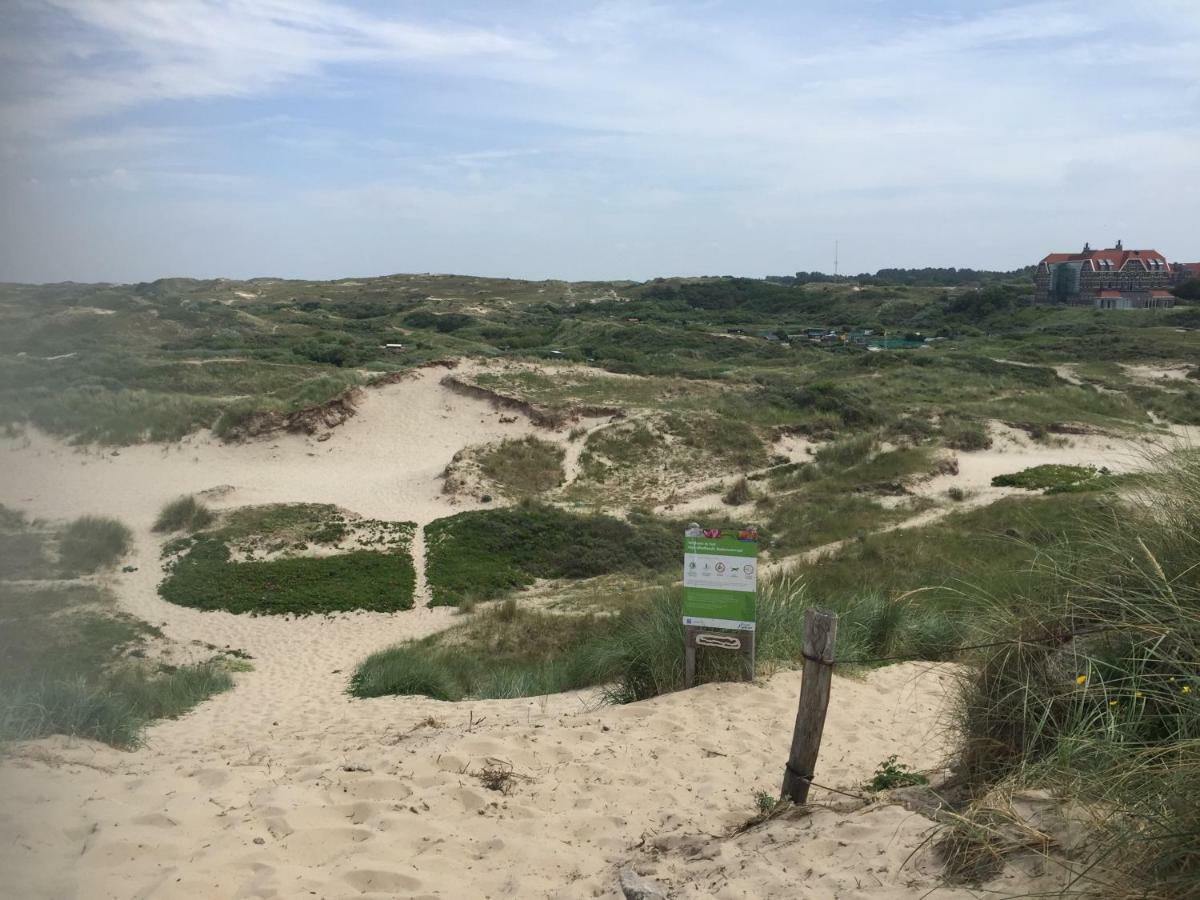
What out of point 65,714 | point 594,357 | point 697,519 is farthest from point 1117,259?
point 65,714

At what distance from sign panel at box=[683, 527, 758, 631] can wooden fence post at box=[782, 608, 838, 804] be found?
181 centimetres

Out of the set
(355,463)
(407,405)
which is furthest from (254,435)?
(407,405)

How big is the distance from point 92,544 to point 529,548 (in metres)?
8.48

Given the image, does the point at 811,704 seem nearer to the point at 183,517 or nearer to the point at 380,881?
the point at 380,881

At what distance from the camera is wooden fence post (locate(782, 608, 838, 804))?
14.9 ft

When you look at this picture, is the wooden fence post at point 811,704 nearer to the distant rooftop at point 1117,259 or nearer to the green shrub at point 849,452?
the green shrub at point 849,452

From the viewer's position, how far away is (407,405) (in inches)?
1114

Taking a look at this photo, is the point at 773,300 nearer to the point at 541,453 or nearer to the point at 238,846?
the point at 541,453

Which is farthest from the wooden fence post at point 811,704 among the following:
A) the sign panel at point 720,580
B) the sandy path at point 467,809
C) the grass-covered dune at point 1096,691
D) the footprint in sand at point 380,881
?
the footprint in sand at point 380,881

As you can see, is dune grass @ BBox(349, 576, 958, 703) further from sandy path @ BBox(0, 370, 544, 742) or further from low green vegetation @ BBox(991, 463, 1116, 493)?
low green vegetation @ BBox(991, 463, 1116, 493)

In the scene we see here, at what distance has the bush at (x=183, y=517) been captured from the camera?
1870 cm

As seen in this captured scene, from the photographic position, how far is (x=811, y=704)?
459 cm

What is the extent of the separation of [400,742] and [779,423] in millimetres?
22796

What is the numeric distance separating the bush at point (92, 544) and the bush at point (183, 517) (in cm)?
84
